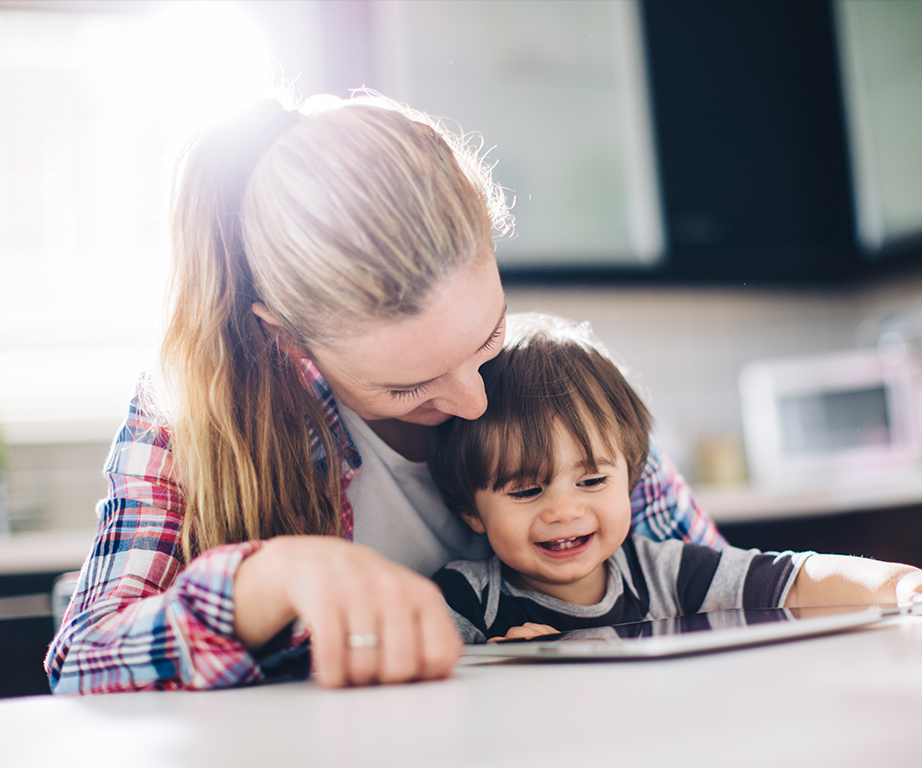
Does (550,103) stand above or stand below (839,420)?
above

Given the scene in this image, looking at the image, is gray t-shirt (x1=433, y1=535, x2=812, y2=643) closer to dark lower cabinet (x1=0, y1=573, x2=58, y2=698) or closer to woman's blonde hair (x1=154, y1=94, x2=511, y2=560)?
woman's blonde hair (x1=154, y1=94, x2=511, y2=560)

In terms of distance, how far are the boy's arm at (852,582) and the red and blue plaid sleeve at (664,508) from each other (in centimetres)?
23

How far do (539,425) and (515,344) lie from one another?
10 centimetres

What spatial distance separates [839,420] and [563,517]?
1604 mm

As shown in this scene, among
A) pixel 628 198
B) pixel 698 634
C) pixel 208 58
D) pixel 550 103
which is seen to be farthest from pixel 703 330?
pixel 698 634

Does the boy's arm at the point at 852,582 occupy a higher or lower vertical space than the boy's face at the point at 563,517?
lower

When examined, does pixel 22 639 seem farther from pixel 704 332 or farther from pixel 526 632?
pixel 704 332

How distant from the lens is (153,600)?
1.59 ft

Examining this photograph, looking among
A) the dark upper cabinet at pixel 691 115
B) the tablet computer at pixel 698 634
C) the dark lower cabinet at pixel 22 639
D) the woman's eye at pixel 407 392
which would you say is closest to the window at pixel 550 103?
the dark upper cabinet at pixel 691 115

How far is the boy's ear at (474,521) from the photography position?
821mm

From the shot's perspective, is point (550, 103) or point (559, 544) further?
point (550, 103)

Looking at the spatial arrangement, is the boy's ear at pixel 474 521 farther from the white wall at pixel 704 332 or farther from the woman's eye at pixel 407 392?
the white wall at pixel 704 332

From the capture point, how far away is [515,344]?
84cm

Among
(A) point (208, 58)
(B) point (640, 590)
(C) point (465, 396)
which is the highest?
(A) point (208, 58)
